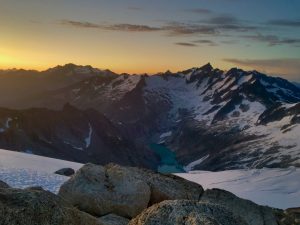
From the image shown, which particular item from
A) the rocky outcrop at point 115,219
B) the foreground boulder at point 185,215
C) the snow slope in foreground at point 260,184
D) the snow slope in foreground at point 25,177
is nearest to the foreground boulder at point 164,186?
the rocky outcrop at point 115,219

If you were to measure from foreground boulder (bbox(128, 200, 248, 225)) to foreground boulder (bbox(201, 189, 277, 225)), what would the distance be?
15.2 meters

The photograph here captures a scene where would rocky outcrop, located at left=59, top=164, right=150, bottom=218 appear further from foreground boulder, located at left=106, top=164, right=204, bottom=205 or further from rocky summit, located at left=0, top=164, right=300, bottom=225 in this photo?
foreground boulder, located at left=106, top=164, right=204, bottom=205

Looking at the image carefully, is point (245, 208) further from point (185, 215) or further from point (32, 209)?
point (32, 209)

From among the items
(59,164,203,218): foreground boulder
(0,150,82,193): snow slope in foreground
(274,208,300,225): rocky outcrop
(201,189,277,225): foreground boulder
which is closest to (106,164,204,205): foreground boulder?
(59,164,203,218): foreground boulder

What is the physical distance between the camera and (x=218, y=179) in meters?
120

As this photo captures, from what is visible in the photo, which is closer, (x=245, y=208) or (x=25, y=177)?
(x=245, y=208)

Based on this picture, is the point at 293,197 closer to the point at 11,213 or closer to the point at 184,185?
the point at 184,185

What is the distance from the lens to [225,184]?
114750 millimetres

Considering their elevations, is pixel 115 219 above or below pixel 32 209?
below

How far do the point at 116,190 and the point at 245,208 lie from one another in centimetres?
698

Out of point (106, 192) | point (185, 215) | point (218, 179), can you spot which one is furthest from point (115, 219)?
point (218, 179)

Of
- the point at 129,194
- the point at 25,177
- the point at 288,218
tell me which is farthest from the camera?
the point at 25,177

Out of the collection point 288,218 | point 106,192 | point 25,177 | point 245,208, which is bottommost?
point 288,218

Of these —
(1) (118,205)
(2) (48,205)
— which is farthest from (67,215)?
(1) (118,205)
